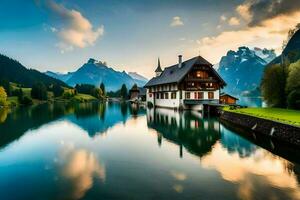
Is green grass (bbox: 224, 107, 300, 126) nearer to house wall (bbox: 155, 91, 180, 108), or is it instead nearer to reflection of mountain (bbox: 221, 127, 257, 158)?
reflection of mountain (bbox: 221, 127, 257, 158)

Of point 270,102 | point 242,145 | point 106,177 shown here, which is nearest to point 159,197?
point 106,177

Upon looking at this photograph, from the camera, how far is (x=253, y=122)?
32625mm

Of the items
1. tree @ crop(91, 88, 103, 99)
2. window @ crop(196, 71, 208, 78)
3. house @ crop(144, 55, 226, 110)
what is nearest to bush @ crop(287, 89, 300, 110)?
house @ crop(144, 55, 226, 110)

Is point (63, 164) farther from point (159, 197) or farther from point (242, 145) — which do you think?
point (242, 145)

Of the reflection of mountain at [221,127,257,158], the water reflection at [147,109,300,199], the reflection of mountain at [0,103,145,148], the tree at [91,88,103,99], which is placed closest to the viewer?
the water reflection at [147,109,300,199]

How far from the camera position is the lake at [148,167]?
13164mm

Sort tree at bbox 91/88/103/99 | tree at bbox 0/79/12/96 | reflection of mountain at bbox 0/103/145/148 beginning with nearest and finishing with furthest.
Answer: reflection of mountain at bbox 0/103/145/148, tree at bbox 0/79/12/96, tree at bbox 91/88/103/99

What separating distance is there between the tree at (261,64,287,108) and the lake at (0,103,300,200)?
17541 mm

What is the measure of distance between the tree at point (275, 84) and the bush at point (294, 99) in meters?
4.28

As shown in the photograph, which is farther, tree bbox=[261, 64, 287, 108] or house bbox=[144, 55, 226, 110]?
house bbox=[144, 55, 226, 110]

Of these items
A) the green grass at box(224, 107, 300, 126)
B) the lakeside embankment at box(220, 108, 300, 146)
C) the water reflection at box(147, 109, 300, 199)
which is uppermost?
the green grass at box(224, 107, 300, 126)

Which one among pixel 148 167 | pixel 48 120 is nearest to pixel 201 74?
pixel 48 120

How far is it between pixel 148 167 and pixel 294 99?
96.9 ft

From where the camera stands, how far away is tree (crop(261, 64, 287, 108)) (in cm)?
4312
